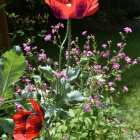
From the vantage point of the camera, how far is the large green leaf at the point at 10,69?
0.93 metres

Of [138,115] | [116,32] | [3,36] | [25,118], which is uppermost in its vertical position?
[25,118]

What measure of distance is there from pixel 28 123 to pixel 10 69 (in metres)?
0.19

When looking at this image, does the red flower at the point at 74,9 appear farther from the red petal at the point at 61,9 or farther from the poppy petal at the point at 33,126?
the poppy petal at the point at 33,126

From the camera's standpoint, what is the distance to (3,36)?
11.9ft

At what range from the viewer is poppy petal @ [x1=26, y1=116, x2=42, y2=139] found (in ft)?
2.74

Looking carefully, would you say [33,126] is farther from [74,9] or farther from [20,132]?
[74,9]

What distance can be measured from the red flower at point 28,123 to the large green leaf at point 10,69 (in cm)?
13

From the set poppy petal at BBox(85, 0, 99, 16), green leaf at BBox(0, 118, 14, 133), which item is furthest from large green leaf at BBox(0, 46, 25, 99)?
poppy petal at BBox(85, 0, 99, 16)

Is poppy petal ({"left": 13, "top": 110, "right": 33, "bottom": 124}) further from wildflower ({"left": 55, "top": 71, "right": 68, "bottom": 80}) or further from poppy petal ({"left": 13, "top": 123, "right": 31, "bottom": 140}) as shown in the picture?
wildflower ({"left": 55, "top": 71, "right": 68, "bottom": 80})

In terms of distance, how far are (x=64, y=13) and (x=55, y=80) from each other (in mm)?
262

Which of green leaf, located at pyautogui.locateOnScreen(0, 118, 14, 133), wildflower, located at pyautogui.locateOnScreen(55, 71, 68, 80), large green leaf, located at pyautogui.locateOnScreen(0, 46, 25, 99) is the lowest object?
green leaf, located at pyautogui.locateOnScreen(0, 118, 14, 133)

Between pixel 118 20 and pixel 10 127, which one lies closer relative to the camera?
pixel 10 127

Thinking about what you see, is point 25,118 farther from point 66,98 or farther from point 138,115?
point 138,115

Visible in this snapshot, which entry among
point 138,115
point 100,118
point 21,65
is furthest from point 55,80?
point 138,115
